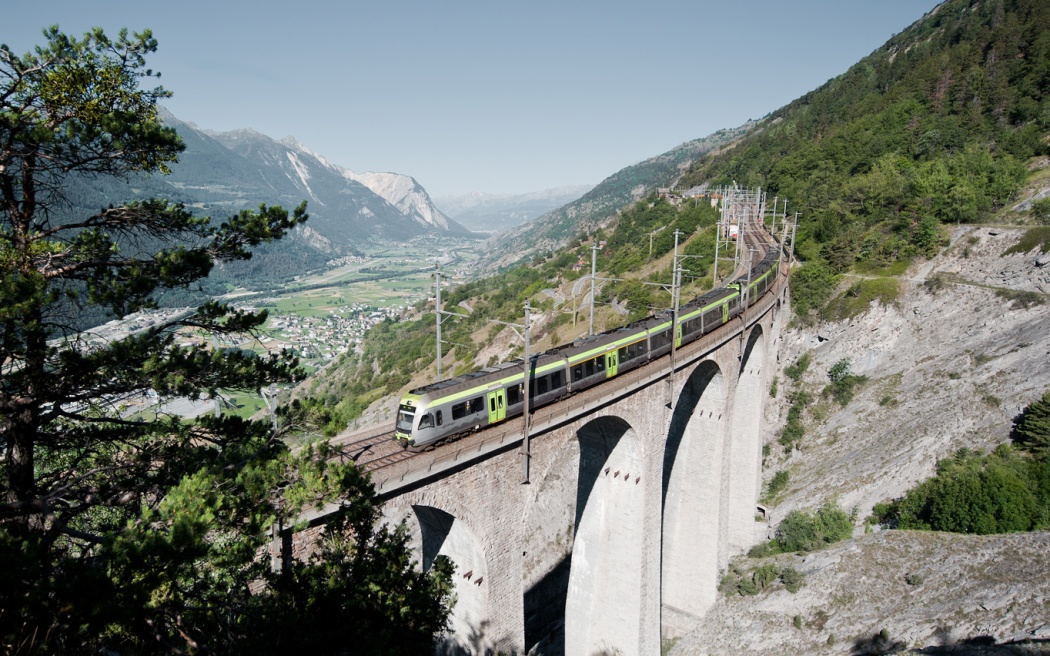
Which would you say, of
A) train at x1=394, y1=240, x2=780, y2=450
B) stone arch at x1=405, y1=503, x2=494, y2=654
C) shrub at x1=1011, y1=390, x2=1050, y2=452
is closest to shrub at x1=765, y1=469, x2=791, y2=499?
shrub at x1=1011, y1=390, x2=1050, y2=452

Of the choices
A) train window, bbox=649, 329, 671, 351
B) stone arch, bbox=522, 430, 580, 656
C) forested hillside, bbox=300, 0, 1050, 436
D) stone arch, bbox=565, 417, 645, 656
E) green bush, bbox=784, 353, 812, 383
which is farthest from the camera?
forested hillside, bbox=300, 0, 1050, 436

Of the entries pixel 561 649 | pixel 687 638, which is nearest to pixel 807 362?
pixel 687 638

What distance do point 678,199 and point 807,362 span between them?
6968 cm

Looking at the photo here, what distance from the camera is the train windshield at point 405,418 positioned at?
16.0 meters

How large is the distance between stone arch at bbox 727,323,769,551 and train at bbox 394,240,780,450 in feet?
25.1

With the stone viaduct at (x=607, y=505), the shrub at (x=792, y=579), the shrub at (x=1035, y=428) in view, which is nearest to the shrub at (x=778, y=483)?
the stone viaduct at (x=607, y=505)

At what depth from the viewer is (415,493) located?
13.9 metres

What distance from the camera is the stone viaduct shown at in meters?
15.6

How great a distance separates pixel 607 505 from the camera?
23.7m

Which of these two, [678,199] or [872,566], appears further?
[678,199]

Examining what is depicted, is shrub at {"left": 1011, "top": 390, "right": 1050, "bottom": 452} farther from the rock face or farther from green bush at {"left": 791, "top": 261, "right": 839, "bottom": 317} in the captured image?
green bush at {"left": 791, "top": 261, "right": 839, "bottom": 317}

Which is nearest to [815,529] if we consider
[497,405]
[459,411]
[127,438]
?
[497,405]

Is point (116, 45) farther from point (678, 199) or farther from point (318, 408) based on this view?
point (678, 199)

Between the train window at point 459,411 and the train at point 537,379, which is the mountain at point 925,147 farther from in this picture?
the train window at point 459,411
